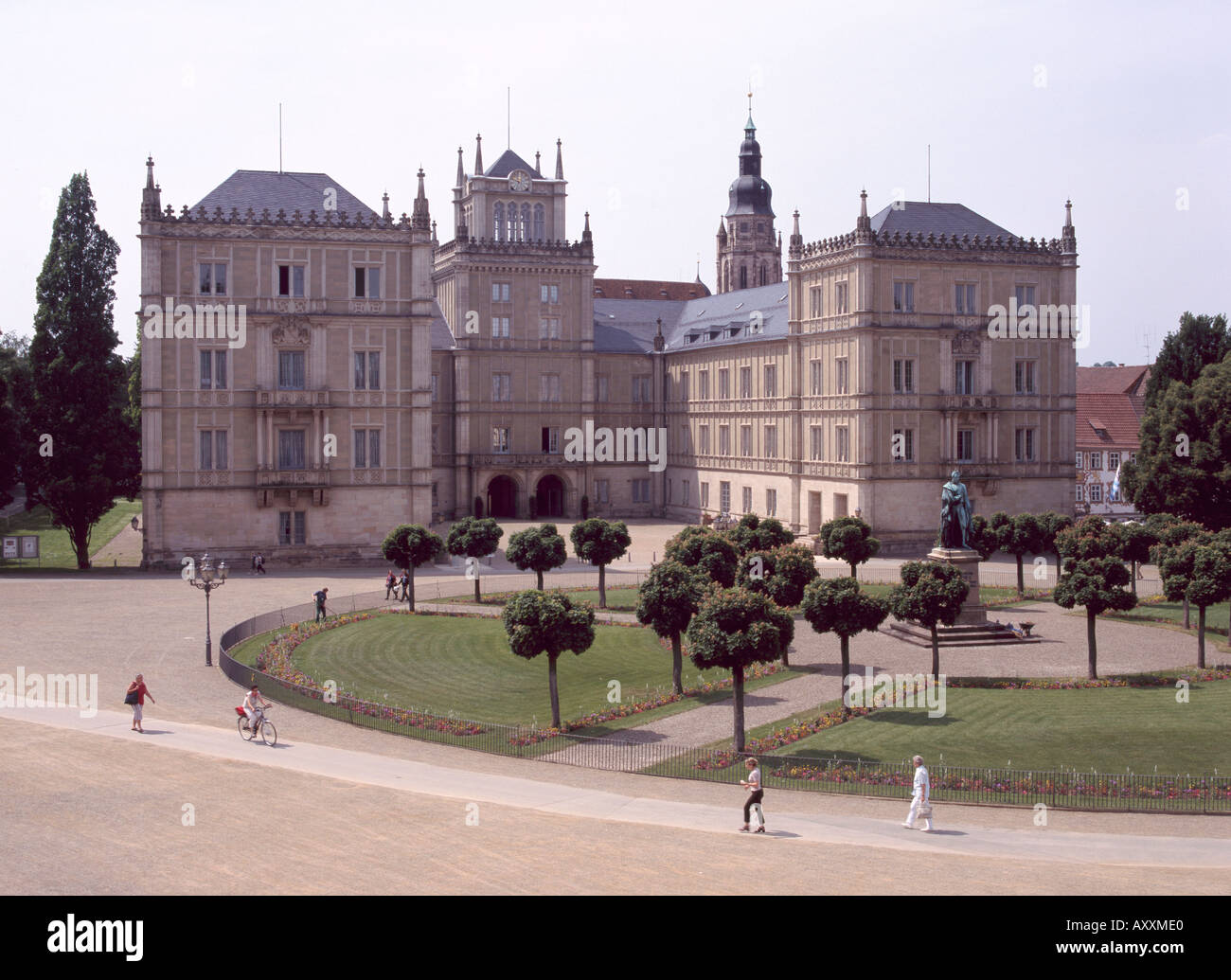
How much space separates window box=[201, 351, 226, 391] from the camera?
72.8 m

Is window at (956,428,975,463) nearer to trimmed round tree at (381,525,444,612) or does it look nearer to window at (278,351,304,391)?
trimmed round tree at (381,525,444,612)

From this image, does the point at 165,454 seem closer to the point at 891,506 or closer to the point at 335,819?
the point at 891,506

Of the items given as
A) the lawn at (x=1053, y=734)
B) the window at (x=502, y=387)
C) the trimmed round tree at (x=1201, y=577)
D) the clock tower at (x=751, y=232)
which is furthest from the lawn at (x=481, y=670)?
the clock tower at (x=751, y=232)

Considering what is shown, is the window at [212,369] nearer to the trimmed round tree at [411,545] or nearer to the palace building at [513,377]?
the palace building at [513,377]

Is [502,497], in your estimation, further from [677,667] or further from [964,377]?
[677,667]

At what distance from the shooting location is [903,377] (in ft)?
262

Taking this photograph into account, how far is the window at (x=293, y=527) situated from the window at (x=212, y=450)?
14.2ft

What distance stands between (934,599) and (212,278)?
47317 mm

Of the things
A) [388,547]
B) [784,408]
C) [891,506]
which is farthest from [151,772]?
[784,408]

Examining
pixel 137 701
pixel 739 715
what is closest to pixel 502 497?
pixel 137 701

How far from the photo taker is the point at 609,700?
137 feet

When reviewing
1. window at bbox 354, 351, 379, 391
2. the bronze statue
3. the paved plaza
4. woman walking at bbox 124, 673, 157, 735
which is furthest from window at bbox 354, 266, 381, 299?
woman walking at bbox 124, 673, 157, 735

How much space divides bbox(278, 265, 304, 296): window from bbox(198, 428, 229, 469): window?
8.67 metres

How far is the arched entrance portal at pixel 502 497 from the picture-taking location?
10131 centimetres
